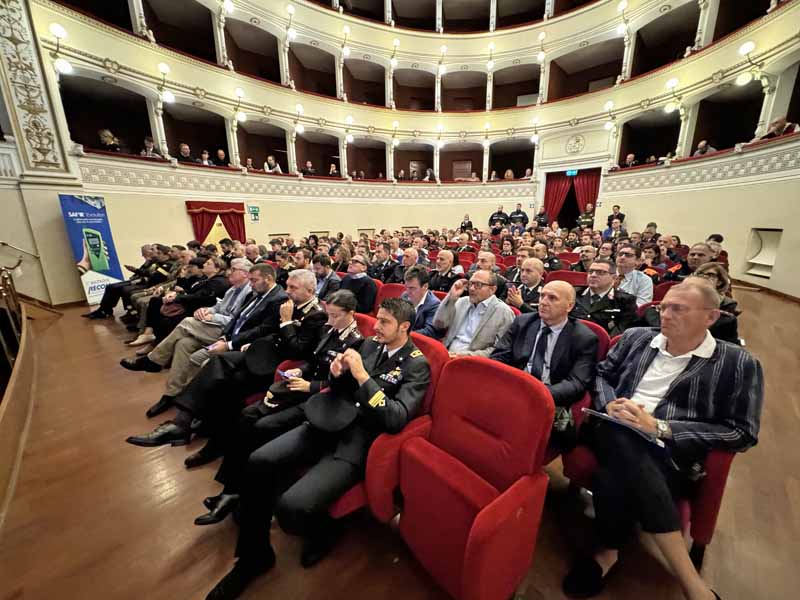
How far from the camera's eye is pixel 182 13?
8.51 m

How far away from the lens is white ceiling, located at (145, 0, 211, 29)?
813cm

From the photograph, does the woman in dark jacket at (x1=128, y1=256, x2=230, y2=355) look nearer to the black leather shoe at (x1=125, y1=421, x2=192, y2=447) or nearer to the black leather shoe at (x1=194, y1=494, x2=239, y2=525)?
the black leather shoe at (x1=125, y1=421, x2=192, y2=447)

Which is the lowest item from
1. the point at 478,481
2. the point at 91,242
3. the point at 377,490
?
the point at 377,490

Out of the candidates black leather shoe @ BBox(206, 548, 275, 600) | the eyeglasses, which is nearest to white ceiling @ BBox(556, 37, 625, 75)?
the eyeglasses

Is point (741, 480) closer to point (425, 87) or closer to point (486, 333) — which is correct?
point (486, 333)

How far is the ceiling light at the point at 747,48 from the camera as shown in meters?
6.20

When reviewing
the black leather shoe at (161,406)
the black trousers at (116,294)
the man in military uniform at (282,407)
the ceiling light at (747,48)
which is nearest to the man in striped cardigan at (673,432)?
the man in military uniform at (282,407)

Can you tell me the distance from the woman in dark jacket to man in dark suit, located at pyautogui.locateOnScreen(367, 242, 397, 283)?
1.93 m

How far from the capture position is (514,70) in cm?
1180

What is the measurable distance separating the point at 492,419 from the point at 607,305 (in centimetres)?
165

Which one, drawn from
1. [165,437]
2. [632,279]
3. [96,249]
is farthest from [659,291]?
[96,249]

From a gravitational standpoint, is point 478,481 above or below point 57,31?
below

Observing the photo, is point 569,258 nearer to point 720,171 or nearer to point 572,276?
point 572,276

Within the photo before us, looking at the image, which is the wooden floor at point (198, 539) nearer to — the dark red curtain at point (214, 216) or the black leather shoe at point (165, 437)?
the black leather shoe at point (165, 437)
